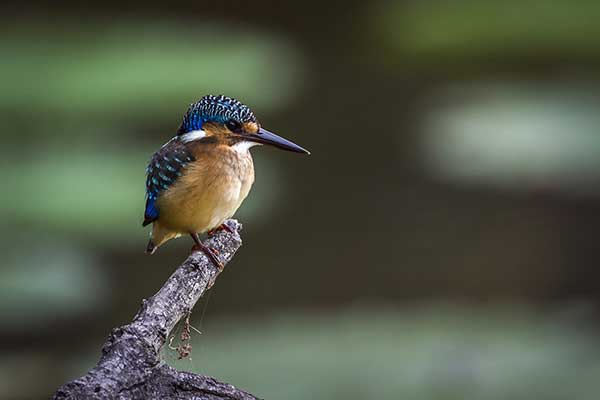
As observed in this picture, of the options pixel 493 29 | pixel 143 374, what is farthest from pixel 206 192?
pixel 493 29

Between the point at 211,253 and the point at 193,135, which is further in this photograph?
the point at 193,135

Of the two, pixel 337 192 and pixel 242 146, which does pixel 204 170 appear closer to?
pixel 242 146

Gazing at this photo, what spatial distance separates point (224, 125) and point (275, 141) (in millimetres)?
104

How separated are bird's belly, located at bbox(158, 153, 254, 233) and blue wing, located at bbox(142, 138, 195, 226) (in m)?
0.02

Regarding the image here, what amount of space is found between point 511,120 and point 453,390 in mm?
1603

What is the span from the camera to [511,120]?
475 cm

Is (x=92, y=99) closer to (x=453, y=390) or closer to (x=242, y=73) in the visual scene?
(x=242, y=73)

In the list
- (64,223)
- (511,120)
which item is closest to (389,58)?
(511,120)

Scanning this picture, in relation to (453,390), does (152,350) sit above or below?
below

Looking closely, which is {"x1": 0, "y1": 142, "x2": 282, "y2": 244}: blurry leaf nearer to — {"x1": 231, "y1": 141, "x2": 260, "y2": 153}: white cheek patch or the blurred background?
the blurred background

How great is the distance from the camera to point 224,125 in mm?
1880

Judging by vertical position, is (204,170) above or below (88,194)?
below

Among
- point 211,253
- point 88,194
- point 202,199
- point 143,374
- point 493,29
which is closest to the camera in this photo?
point 143,374

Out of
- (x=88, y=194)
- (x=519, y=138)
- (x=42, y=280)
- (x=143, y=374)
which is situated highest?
(x=519, y=138)
